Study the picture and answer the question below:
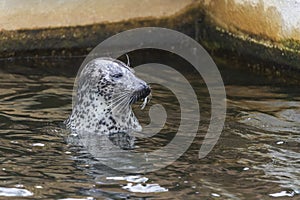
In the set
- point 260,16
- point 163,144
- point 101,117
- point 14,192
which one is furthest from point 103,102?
point 260,16

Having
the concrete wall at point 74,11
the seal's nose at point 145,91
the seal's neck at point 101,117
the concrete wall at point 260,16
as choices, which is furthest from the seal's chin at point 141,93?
the concrete wall at point 74,11

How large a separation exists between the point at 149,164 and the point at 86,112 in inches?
41.4

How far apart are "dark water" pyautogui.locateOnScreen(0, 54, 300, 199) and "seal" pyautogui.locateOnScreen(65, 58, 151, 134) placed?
22cm

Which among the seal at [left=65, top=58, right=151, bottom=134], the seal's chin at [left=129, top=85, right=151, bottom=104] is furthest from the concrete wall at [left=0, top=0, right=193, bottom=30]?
the seal's chin at [left=129, top=85, right=151, bottom=104]

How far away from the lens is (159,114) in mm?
7773

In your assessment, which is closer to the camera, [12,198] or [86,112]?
[12,198]

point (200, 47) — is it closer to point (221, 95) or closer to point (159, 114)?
point (221, 95)

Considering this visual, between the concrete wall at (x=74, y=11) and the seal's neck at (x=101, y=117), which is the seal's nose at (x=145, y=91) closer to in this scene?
the seal's neck at (x=101, y=117)

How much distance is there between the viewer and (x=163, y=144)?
6.92 metres

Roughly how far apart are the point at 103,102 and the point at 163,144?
2.14 feet

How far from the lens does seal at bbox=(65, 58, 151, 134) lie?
714 cm

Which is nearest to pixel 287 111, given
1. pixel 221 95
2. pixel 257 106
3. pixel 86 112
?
pixel 257 106

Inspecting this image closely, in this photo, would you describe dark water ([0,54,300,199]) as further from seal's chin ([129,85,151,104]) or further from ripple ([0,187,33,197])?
seal's chin ([129,85,151,104])

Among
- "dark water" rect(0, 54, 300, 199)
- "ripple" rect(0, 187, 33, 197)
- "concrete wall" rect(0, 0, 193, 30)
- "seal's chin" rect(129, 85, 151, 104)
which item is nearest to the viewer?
"ripple" rect(0, 187, 33, 197)
